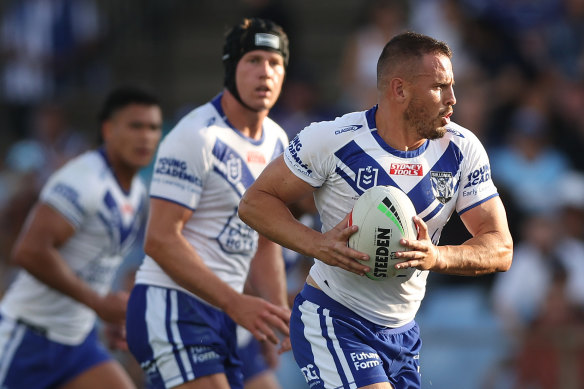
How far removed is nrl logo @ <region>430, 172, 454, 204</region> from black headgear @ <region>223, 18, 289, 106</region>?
1.61 m

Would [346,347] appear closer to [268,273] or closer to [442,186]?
[442,186]

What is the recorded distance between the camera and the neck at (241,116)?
21.3ft

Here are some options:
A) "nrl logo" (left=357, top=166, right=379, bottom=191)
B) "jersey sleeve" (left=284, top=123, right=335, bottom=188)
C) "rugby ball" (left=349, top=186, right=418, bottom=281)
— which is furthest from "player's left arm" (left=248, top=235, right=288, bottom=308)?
"rugby ball" (left=349, top=186, right=418, bottom=281)

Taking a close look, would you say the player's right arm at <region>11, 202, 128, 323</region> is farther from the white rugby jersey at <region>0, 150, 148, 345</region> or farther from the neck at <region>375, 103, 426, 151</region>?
the neck at <region>375, 103, 426, 151</region>

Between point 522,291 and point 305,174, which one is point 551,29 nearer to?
point 522,291

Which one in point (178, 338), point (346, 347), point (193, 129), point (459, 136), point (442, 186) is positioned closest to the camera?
point (346, 347)

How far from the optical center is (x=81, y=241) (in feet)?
24.8

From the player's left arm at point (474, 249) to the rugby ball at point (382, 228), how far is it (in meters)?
0.07

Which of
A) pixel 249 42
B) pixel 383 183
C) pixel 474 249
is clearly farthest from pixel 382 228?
pixel 249 42

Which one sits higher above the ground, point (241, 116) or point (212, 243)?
point (241, 116)

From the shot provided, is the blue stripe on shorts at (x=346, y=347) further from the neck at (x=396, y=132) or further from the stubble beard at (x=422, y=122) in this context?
the stubble beard at (x=422, y=122)

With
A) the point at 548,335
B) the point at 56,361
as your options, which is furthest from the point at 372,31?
the point at 56,361

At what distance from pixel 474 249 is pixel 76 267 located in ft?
11.4

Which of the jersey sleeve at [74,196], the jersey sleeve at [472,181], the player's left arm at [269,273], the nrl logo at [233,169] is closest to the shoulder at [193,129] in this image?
the nrl logo at [233,169]
